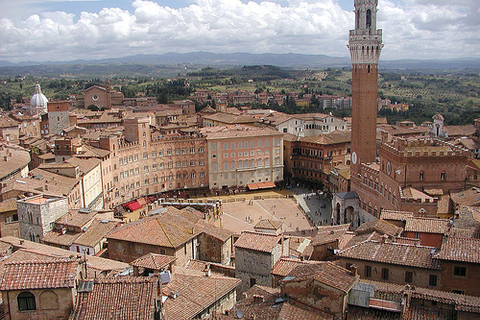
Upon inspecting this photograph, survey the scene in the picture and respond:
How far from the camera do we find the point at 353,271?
17.3 metres

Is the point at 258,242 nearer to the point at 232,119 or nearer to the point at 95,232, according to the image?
the point at 95,232

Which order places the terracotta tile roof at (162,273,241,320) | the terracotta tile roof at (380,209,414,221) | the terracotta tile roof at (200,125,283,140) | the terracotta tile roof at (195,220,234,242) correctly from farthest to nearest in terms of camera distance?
the terracotta tile roof at (200,125,283,140) < the terracotta tile roof at (195,220,234,242) < the terracotta tile roof at (380,209,414,221) < the terracotta tile roof at (162,273,241,320)

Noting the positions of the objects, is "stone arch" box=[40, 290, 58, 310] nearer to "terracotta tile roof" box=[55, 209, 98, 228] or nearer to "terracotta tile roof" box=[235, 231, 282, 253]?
"terracotta tile roof" box=[235, 231, 282, 253]

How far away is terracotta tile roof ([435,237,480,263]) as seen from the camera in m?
19.1

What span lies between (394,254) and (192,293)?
8.73 m

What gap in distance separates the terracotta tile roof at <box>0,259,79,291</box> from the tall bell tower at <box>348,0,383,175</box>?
46.0m

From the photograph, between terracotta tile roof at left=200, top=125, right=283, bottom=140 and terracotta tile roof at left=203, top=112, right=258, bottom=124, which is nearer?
terracotta tile roof at left=200, top=125, right=283, bottom=140

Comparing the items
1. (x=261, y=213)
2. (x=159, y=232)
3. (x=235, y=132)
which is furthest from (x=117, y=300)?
(x=235, y=132)

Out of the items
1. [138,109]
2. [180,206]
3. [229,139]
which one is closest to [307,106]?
[138,109]

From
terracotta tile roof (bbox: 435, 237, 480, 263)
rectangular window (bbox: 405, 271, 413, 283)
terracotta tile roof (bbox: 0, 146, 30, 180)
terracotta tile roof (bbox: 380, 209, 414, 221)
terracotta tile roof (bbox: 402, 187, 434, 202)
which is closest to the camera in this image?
terracotta tile roof (bbox: 435, 237, 480, 263)

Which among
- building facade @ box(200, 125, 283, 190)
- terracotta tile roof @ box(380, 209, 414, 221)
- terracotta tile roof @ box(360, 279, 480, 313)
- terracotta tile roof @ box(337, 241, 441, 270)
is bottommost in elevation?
building facade @ box(200, 125, 283, 190)

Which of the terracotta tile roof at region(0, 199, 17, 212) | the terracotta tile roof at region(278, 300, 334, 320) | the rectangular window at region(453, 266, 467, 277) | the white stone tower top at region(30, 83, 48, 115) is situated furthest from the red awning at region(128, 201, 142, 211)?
the white stone tower top at region(30, 83, 48, 115)

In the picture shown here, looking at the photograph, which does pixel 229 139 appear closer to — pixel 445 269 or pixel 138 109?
pixel 138 109

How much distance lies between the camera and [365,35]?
57844 millimetres
